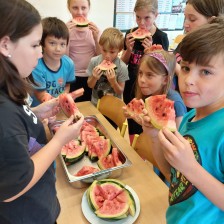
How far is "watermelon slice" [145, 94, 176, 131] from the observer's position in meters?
1.19

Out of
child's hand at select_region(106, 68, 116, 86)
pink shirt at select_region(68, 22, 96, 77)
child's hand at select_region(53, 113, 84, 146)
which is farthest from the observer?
pink shirt at select_region(68, 22, 96, 77)

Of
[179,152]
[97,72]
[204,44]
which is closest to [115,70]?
[97,72]

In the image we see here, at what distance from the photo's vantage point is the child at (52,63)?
7.34 ft

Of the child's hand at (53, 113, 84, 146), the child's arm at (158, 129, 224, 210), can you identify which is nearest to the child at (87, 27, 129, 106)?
the child's hand at (53, 113, 84, 146)

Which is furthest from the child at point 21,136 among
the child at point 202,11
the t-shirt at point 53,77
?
the child at point 202,11

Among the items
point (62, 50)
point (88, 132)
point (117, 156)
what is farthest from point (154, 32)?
point (117, 156)

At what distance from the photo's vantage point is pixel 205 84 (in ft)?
3.00

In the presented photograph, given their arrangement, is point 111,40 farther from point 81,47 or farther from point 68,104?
point 68,104

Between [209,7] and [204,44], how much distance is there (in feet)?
4.30

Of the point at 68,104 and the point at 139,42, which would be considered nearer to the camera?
the point at 68,104

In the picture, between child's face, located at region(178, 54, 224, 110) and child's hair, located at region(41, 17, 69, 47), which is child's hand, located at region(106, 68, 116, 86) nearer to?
child's hair, located at region(41, 17, 69, 47)

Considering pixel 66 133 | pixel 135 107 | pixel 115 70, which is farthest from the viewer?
pixel 115 70

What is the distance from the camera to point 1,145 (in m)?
0.81

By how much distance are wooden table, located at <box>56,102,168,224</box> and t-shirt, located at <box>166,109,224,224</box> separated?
7.2 inches
